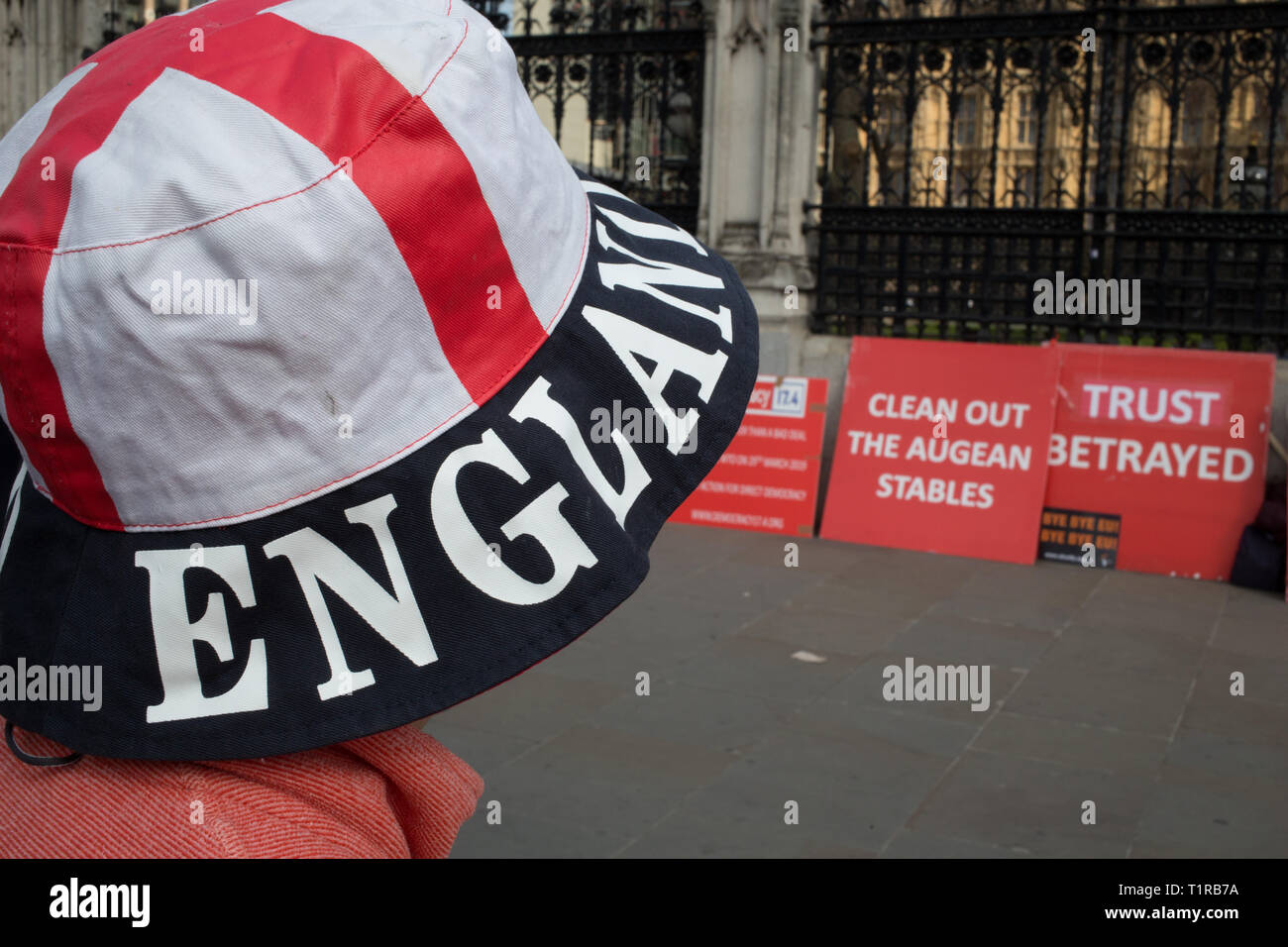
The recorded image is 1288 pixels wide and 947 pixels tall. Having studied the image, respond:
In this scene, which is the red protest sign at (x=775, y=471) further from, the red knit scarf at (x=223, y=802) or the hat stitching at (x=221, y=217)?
the hat stitching at (x=221, y=217)

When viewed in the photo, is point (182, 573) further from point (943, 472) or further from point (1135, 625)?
point (943, 472)

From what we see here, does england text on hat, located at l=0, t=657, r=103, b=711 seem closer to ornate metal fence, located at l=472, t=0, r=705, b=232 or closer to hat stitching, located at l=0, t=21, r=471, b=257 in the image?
hat stitching, located at l=0, t=21, r=471, b=257

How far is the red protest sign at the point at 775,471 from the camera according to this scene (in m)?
A: 8.55

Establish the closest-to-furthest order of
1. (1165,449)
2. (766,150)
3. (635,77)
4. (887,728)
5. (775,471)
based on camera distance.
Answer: (887,728) < (1165,449) < (775,471) < (766,150) < (635,77)

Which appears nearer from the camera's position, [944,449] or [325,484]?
[325,484]

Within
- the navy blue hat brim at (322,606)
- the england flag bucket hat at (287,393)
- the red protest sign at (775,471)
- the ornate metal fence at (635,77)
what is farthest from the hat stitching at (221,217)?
the ornate metal fence at (635,77)

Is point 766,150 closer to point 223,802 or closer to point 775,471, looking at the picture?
point 775,471

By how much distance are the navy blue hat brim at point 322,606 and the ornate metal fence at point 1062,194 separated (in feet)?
27.4

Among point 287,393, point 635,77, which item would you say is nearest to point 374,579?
point 287,393

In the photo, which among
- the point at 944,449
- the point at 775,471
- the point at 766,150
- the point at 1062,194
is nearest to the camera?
the point at 944,449

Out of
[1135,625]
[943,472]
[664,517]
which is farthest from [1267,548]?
[664,517]

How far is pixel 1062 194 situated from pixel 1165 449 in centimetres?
220

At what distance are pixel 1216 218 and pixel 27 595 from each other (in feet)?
28.8

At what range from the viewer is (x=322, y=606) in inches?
35.9
